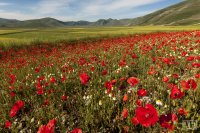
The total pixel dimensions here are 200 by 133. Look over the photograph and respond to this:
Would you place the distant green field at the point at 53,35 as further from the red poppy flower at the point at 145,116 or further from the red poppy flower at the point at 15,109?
the red poppy flower at the point at 145,116

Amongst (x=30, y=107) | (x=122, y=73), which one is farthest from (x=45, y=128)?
(x=122, y=73)

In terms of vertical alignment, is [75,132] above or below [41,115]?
above

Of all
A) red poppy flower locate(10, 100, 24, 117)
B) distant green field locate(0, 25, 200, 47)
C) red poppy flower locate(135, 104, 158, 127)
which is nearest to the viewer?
red poppy flower locate(135, 104, 158, 127)

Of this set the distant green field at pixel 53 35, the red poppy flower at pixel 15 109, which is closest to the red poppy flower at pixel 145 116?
the red poppy flower at pixel 15 109

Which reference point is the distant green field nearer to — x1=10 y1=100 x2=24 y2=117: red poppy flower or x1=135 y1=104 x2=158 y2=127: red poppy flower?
x1=10 y1=100 x2=24 y2=117: red poppy flower

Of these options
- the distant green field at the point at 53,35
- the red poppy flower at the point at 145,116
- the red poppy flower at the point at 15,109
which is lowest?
the distant green field at the point at 53,35

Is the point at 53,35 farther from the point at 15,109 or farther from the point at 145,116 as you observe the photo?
the point at 145,116

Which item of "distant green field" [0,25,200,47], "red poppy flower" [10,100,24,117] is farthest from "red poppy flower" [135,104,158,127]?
"distant green field" [0,25,200,47]

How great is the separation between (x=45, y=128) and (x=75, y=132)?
1.13 ft

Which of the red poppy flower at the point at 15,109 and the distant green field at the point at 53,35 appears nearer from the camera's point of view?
the red poppy flower at the point at 15,109

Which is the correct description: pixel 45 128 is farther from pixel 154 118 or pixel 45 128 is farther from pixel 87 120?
pixel 87 120

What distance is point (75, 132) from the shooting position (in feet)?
8.02

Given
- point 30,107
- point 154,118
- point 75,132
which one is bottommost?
point 30,107

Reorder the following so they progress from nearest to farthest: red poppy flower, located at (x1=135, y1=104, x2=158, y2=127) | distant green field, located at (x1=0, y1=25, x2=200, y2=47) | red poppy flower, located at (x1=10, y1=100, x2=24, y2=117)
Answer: red poppy flower, located at (x1=135, y1=104, x2=158, y2=127)
red poppy flower, located at (x1=10, y1=100, x2=24, y2=117)
distant green field, located at (x1=0, y1=25, x2=200, y2=47)
